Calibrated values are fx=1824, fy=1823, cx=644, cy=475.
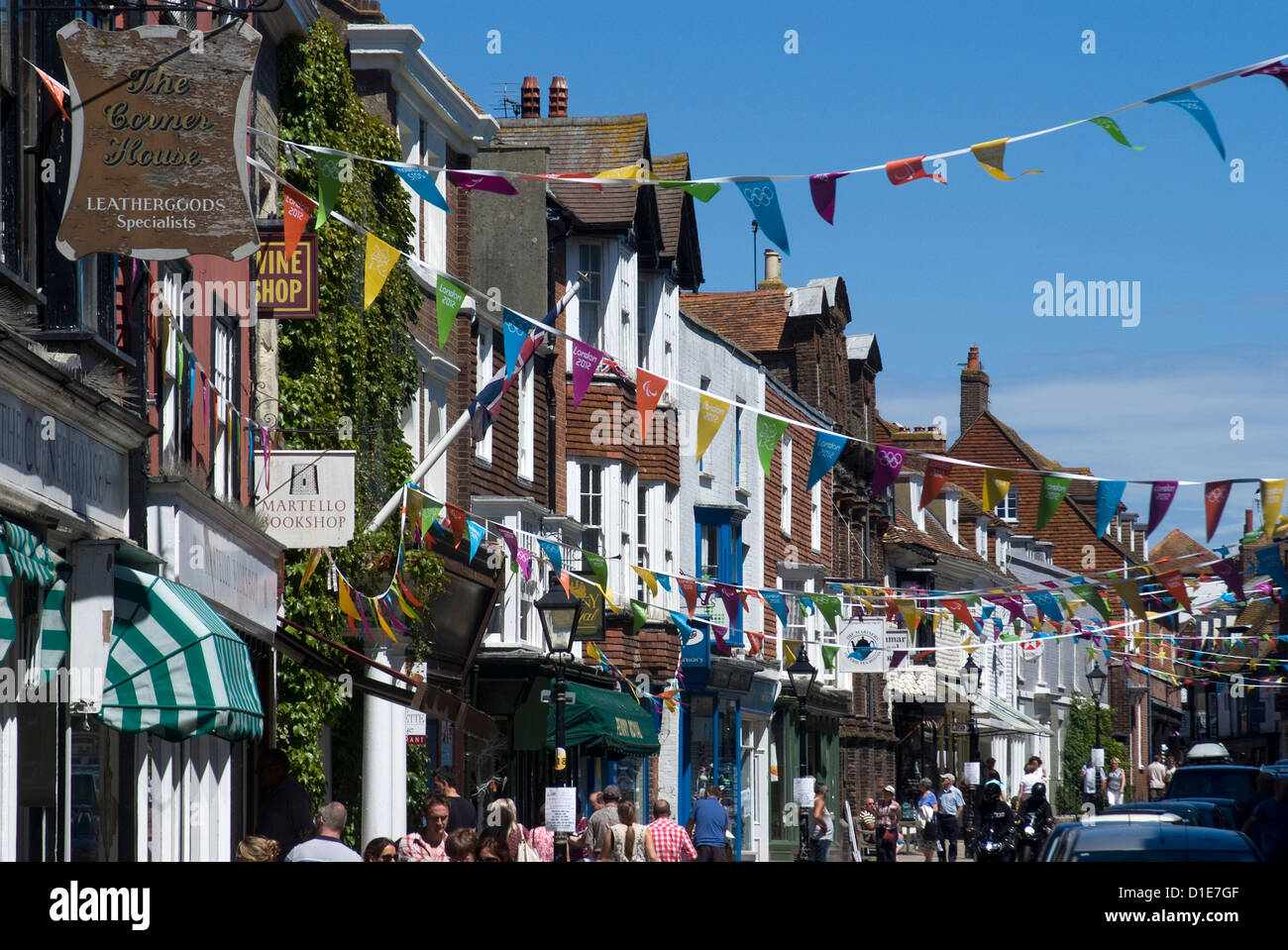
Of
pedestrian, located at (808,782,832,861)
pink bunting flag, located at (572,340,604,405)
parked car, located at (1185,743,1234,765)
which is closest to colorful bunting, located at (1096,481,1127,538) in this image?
pink bunting flag, located at (572,340,604,405)

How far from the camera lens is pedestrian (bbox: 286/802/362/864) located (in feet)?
36.1

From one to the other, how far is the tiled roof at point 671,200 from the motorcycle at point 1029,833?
39.6 feet

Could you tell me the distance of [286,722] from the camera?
17812 mm

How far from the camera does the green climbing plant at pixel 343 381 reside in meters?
18.2

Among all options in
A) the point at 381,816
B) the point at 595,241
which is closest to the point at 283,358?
the point at 381,816

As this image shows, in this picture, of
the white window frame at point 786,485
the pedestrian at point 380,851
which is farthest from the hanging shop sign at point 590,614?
the white window frame at point 786,485

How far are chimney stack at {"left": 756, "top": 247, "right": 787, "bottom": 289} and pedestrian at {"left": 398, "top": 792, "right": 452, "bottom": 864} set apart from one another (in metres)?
37.3

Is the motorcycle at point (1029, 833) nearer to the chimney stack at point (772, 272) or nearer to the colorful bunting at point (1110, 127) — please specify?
the colorful bunting at point (1110, 127)

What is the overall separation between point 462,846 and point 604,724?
14.8 metres

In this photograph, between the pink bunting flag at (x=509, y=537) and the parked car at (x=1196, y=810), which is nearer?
the parked car at (x=1196, y=810)

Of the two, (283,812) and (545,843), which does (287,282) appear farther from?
(545,843)

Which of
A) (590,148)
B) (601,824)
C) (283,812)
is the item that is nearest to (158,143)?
(283,812)
